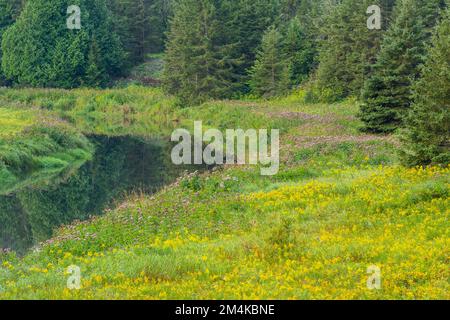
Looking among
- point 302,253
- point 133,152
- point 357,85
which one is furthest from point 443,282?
point 357,85

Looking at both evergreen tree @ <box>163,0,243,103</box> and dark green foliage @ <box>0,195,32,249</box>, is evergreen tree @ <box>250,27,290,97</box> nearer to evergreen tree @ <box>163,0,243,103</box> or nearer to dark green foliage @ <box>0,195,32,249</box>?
evergreen tree @ <box>163,0,243,103</box>

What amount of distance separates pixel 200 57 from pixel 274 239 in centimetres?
4706

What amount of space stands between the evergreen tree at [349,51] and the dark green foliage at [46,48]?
30.5 metres

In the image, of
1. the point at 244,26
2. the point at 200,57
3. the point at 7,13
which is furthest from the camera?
the point at 7,13

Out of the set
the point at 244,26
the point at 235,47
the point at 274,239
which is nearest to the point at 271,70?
the point at 235,47

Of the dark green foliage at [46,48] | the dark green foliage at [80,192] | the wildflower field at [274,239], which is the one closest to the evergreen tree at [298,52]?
the dark green foliage at [46,48]

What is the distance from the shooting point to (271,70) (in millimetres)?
57531

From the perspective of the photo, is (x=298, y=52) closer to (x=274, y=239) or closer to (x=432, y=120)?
(x=432, y=120)

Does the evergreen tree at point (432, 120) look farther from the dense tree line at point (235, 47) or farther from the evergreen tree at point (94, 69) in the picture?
the evergreen tree at point (94, 69)

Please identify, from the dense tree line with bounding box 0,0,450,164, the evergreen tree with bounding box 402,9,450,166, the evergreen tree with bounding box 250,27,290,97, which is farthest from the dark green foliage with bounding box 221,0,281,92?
the evergreen tree with bounding box 402,9,450,166

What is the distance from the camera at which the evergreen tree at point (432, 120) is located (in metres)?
20.0

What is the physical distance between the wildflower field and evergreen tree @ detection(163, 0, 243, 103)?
Result: 102 ft

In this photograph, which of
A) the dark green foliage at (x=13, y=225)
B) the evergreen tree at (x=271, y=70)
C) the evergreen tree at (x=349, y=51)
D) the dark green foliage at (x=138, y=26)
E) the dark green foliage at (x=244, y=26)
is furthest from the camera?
the dark green foliage at (x=138, y=26)

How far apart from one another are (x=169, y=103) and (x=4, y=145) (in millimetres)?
27819
